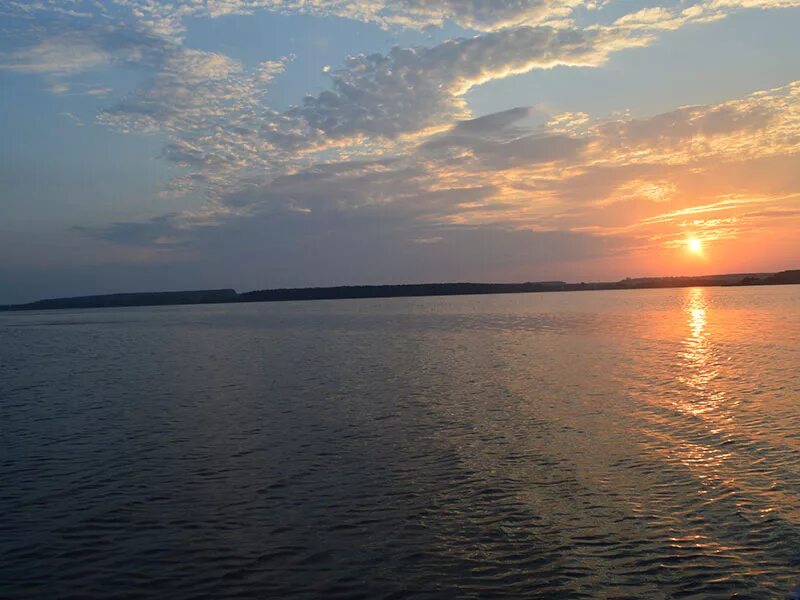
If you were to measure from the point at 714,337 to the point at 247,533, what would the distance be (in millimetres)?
49714

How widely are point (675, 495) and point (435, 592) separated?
6759 millimetres

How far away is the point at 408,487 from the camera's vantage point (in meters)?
15.0

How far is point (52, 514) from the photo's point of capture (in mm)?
13750

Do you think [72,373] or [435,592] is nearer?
[435,592]

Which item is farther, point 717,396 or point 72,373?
point 72,373

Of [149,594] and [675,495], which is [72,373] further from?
[675,495]

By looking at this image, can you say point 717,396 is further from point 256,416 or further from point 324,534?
point 324,534

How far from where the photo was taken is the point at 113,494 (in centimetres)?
1509

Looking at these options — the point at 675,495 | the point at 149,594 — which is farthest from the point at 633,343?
the point at 149,594

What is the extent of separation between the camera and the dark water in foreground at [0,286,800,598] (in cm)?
1052

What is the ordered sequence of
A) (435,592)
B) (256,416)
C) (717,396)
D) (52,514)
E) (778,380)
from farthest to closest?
(778,380)
(717,396)
(256,416)
(52,514)
(435,592)

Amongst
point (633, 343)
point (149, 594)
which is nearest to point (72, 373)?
point (149, 594)

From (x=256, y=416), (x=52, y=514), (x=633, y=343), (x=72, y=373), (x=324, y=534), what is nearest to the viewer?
(x=324, y=534)

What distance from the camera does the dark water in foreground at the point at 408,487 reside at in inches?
414
